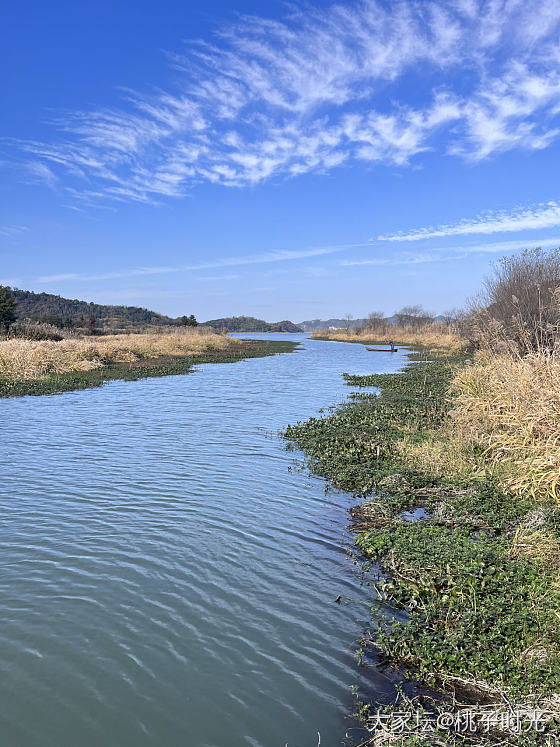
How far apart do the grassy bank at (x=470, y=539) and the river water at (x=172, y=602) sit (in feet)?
1.83

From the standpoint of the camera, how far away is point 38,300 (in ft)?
449

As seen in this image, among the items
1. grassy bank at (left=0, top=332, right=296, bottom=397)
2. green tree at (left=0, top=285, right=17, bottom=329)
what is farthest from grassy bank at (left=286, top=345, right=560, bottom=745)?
green tree at (left=0, top=285, right=17, bottom=329)

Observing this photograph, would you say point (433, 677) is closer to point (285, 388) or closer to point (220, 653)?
point (220, 653)

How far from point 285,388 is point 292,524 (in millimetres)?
19196

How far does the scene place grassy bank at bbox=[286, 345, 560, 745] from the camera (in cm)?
435

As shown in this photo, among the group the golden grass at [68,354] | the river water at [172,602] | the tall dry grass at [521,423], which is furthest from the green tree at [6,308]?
the tall dry grass at [521,423]

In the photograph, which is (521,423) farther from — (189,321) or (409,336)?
(189,321)

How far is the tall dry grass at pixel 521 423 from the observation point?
8.21 m

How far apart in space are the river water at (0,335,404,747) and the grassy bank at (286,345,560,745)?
1.83ft

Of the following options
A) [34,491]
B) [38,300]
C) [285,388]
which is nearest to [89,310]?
[38,300]

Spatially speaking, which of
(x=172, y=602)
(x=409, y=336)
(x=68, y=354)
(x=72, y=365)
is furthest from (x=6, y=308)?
(x=409, y=336)

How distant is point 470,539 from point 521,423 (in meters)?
3.53

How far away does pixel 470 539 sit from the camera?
6891mm

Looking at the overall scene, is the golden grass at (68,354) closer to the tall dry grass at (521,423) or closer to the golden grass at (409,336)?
the tall dry grass at (521,423)
